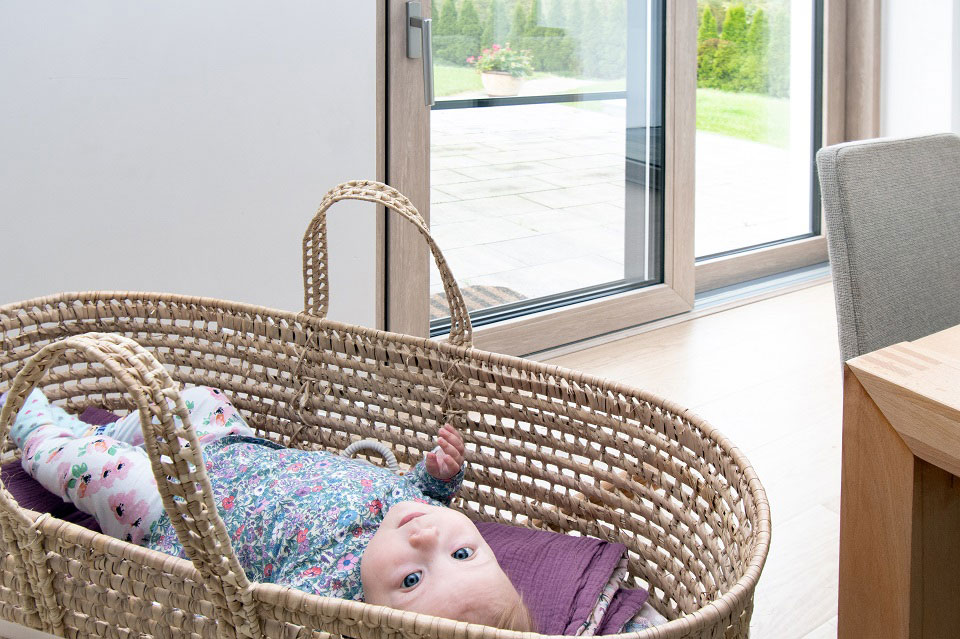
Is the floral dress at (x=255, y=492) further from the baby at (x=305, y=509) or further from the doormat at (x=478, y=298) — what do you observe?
the doormat at (x=478, y=298)

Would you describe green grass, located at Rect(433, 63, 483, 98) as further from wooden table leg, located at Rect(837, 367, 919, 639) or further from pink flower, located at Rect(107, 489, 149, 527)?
wooden table leg, located at Rect(837, 367, 919, 639)

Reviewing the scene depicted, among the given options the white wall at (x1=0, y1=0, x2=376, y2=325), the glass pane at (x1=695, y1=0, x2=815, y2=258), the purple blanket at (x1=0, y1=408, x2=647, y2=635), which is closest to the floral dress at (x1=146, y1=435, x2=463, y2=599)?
the purple blanket at (x1=0, y1=408, x2=647, y2=635)

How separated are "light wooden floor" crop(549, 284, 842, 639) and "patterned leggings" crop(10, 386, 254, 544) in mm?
883

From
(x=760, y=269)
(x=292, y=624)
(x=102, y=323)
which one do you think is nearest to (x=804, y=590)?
(x=292, y=624)

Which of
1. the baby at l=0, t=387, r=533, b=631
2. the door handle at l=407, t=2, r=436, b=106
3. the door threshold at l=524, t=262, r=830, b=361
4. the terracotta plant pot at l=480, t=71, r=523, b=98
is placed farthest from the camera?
the door threshold at l=524, t=262, r=830, b=361

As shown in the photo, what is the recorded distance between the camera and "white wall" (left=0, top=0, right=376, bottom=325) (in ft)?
5.15

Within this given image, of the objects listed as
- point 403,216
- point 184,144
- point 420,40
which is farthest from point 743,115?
point 403,216

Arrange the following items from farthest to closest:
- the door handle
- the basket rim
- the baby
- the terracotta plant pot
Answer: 1. the terracotta plant pot
2. the door handle
3. the baby
4. the basket rim

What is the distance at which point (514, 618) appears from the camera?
0.90 metres

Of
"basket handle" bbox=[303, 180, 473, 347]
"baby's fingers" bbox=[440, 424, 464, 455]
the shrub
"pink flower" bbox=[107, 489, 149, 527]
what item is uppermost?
the shrub

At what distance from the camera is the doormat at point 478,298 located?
2.34 m

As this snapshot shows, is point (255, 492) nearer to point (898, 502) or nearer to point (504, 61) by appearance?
point (898, 502)

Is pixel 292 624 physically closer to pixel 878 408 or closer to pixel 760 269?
pixel 878 408

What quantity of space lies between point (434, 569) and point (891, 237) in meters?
0.72
